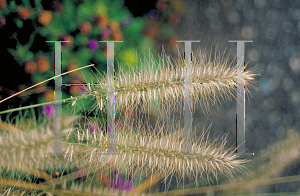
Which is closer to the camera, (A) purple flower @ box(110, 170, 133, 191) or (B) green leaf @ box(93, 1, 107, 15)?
(A) purple flower @ box(110, 170, 133, 191)

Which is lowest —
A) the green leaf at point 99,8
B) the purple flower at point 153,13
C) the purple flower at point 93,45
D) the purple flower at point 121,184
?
the purple flower at point 121,184

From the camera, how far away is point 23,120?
0.43 meters

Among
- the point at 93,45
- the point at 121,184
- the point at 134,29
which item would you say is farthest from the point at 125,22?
the point at 121,184

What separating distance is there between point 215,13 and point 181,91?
435 mm

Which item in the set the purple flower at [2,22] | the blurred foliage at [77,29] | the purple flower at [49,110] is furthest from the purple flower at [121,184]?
the purple flower at [2,22]

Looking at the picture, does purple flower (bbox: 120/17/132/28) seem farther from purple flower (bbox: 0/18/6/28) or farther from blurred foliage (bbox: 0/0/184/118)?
purple flower (bbox: 0/18/6/28)

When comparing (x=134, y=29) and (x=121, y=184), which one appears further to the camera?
(x=134, y=29)

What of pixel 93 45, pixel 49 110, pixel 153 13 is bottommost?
pixel 49 110

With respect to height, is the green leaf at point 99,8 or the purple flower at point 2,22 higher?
the green leaf at point 99,8

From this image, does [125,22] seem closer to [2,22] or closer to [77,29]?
[77,29]

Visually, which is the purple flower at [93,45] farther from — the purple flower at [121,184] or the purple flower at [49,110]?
the purple flower at [121,184]

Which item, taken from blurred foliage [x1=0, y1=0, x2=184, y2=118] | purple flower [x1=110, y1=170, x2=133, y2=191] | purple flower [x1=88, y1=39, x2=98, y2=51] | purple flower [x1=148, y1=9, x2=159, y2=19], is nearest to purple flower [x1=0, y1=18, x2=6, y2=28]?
blurred foliage [x1=0, y1=0, x2=184, y2=118]

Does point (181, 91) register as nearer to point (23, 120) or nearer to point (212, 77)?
point (212, 77)

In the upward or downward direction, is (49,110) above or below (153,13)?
below
